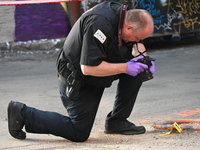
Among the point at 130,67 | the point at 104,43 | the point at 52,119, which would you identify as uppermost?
the point at 104,43

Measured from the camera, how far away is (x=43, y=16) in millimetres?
9578

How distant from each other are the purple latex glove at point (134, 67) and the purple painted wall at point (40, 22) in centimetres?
651

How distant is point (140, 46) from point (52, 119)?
98 cm

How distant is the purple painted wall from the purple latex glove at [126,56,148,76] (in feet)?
21.3

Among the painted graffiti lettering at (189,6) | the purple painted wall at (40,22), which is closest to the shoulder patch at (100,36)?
the purple painted wall at (40,22)

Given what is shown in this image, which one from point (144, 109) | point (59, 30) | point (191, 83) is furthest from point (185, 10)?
point (144, 109)

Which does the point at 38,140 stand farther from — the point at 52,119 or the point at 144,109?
the point at 144,109

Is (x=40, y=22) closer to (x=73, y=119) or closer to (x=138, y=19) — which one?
(x=73, y=119)

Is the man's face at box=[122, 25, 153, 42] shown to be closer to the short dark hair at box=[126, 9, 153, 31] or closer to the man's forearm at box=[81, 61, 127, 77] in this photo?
the short dark hair at box=[126, 9, 153, 31]

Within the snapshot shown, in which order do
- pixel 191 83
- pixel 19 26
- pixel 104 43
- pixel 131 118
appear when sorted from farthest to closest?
pixel 19 26 → pixel 191 83 → pixel 131 118 → pixel 104 43

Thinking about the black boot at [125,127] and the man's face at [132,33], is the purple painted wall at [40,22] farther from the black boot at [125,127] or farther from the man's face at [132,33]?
the man's face at [132,33]

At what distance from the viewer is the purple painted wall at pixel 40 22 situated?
31.0 feet

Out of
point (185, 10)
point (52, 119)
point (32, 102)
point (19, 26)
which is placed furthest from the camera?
point (185, 10)

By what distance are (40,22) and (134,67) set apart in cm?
661
